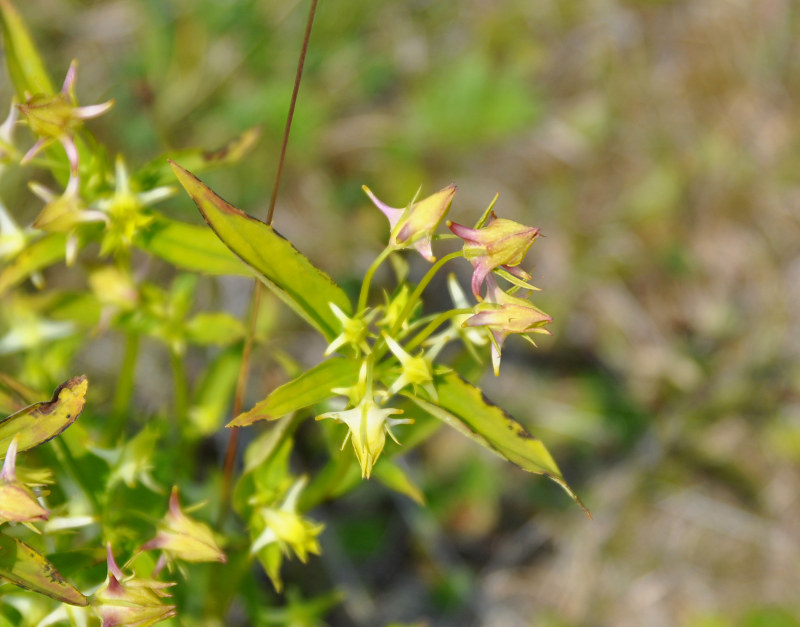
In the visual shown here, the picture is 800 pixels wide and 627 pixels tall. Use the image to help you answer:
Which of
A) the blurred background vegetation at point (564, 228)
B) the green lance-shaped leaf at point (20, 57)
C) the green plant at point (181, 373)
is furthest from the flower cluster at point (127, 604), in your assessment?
the blurred background vegetation at point (564, 228)

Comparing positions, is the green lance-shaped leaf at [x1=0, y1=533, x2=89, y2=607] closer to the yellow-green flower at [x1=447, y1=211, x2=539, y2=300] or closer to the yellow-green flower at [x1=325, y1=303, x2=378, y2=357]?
the yellow-green flower at [x1=325, y1=303, x2=378, y2=357]

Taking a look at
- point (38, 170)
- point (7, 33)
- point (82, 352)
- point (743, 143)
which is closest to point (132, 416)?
point (82, 352)

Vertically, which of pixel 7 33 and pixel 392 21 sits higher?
pixel 7 33

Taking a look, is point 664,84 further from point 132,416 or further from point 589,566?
point 132,416

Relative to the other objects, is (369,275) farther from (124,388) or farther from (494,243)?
(124,388)

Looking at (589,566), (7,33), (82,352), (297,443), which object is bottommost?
(589,566)

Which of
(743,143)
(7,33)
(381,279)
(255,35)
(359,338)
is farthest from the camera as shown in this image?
(743,143)

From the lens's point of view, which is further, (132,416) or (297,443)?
(297,443)
